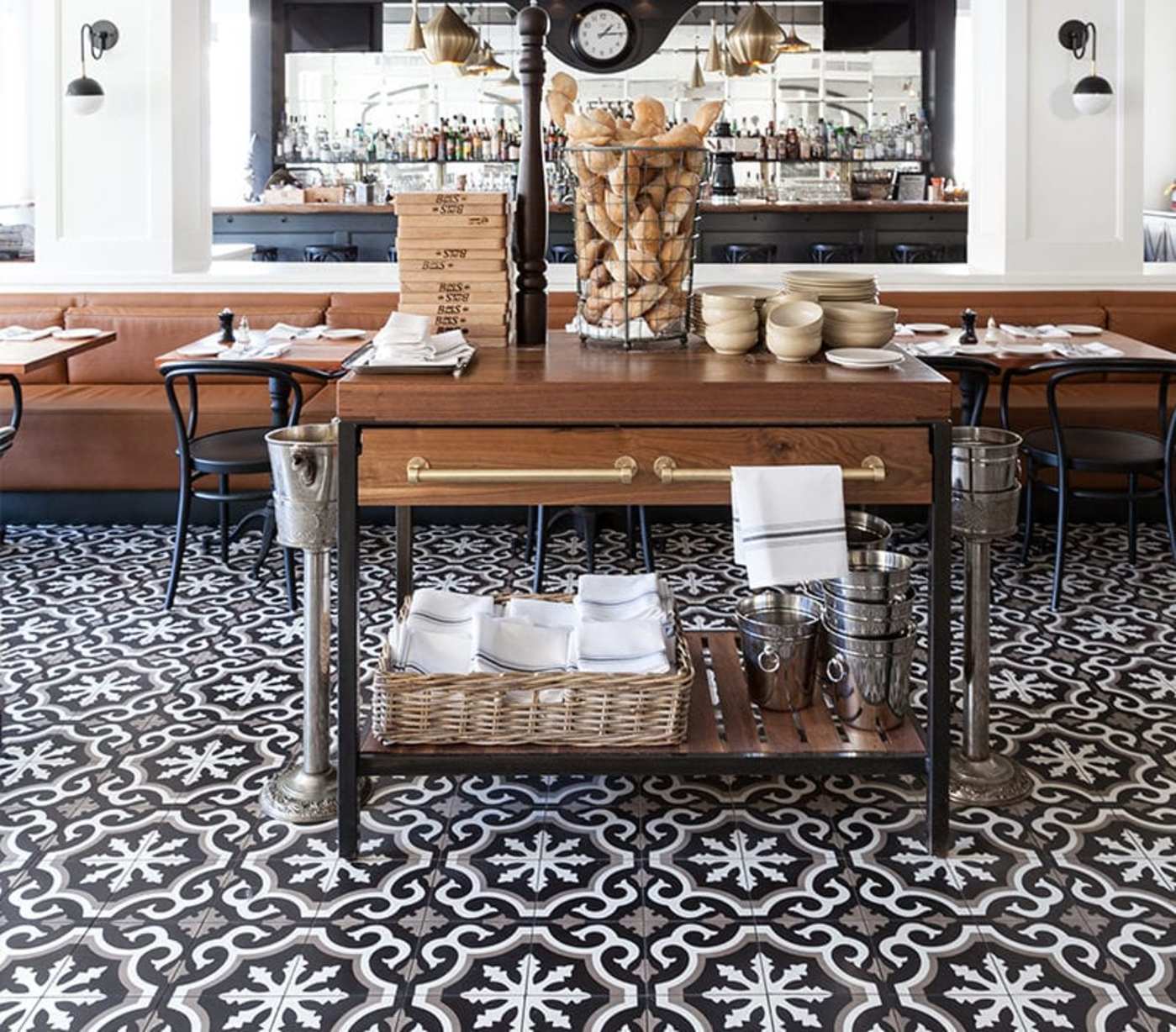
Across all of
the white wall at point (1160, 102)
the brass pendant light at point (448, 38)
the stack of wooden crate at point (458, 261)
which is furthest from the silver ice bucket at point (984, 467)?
the white wall at point (1160, 102)

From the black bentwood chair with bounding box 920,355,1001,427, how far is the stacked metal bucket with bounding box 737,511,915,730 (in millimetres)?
1934

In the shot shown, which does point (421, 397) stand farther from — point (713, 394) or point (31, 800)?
point (31, 800)

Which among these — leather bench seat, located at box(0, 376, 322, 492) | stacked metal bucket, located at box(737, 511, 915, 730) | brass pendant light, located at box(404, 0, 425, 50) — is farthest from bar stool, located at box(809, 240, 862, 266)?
stacked metal bucket, located at box(737, 511, 915, 730)

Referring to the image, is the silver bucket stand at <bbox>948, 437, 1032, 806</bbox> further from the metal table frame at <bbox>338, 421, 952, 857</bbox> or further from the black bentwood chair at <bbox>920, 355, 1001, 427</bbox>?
the black bentwood chair at <bbox>920, 355, 1001, 427</bbox>

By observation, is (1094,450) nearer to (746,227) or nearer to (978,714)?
(978,714)

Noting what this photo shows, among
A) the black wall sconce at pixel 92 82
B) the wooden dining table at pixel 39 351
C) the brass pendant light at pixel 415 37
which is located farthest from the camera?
the brass pendant light at pixel 415 37

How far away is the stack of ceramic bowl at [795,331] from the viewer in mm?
2803

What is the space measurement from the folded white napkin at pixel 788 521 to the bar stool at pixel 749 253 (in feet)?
27.0

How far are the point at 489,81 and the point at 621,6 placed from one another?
156 centimetres

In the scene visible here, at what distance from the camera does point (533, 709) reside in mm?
2822

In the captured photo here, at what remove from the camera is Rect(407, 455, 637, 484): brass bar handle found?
2.60 meters

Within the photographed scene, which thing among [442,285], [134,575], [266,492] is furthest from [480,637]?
[134,575]

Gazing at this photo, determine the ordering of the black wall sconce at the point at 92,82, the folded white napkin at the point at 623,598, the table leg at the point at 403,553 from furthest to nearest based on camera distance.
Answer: the black wall sconce at the point at 92,82, the table leg at the point at 403,553, the folded white napkin at the point at 623,598

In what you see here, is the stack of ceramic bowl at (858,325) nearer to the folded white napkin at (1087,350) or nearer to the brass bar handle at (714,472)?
the brass bar handle at (714,472)
